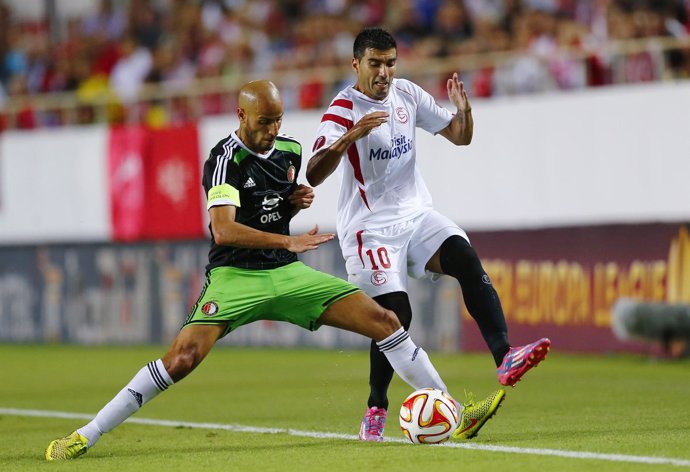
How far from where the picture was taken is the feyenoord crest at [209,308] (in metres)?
7.34

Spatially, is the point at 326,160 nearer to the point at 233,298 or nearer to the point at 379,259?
the point at 379,259

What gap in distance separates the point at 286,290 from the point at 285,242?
442 mm

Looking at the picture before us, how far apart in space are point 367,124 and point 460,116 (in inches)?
38.0

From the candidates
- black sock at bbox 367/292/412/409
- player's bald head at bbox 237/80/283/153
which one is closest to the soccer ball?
black sock at bbox 367/292/412/409

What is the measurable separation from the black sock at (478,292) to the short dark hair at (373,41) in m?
1.17

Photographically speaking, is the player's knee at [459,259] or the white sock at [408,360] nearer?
the white sock at [408,360]

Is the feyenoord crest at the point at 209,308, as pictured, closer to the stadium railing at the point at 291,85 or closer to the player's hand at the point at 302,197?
the player's hand at the point at 302,197

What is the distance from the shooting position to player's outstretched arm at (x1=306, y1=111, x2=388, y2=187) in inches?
295

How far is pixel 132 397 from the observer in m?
7.32

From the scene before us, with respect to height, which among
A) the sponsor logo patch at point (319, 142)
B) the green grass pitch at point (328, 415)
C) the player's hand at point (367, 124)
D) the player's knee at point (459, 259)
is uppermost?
the player's hand at point (367, 124)

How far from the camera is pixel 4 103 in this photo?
851 inches

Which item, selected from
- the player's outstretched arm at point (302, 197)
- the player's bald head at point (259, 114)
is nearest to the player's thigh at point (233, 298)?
the player's outstretched arm at point (302, 197)

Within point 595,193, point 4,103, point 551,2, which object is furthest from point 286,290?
point 4,103

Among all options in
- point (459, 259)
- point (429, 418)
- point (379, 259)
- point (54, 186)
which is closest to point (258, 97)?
point (379, 259)
